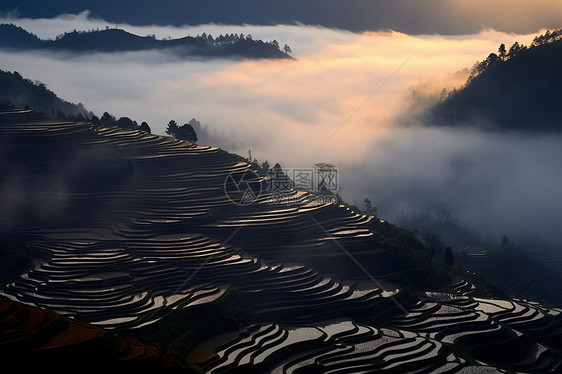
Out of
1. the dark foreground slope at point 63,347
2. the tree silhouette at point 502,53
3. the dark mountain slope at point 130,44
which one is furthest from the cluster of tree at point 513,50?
the dark foreground slope at point 63,347

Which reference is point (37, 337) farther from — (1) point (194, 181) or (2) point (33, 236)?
(1) point (194, 181)

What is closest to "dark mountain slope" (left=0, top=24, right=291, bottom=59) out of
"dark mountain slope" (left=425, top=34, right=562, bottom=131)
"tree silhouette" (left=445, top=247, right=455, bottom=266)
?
"dark mountain slope" (left=425, top=34, right=562, bottom=131)

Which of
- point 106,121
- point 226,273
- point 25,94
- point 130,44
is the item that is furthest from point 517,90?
point 226,273

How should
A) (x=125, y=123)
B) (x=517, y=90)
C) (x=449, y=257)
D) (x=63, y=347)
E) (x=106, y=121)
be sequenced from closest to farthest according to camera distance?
1. (x=63, y=347)
2. (x=449, y=257)
3. (x=106, y=121)
4. (x=125, y=123)
5. (x=517, y=90)

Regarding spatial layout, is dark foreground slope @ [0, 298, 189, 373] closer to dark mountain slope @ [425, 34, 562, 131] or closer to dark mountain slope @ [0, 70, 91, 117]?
dark mountain slope @ [0, 70, 91, 117]

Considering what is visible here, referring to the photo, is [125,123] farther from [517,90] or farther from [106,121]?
[517,90]

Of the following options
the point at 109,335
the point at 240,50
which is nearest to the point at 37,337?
the point at 109,335
